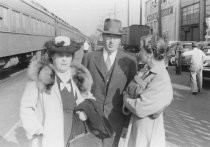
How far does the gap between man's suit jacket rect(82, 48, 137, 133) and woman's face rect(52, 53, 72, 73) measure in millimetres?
800

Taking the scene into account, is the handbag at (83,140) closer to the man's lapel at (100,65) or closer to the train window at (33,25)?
the man's lapel at (100,65)

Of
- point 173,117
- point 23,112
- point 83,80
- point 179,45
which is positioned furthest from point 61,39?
point 179,45

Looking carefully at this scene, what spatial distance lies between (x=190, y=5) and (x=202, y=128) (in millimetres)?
37284

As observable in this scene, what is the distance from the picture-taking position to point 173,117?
7.88 metres

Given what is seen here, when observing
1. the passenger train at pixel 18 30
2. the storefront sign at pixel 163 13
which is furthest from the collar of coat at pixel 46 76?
the storefront sign at pixel 163 13

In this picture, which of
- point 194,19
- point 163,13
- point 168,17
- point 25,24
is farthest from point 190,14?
point 25,24

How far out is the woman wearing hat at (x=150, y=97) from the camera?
10.7 feet

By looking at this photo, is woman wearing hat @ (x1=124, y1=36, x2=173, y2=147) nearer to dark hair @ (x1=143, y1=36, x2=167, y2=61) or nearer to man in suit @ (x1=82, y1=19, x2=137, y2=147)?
dark hair @ (x1=143, y1=36, x2=167, y2=61)

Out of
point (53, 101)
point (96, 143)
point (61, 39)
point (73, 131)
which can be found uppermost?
point (61, 39)

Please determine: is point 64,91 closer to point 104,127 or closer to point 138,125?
point 104,127

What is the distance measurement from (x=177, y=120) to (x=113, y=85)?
404 centimetres

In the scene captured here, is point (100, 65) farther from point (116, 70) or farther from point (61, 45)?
point (61, 45)

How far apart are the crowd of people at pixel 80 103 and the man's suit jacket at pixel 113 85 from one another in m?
0.17

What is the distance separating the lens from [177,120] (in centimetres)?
755
